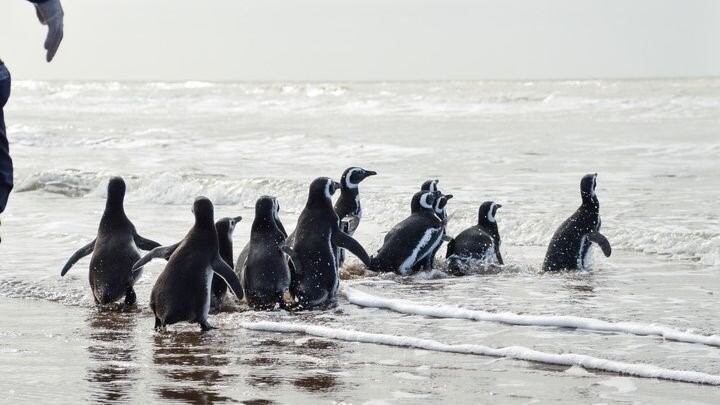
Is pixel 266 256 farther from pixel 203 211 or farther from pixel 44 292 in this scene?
pixel 44 292

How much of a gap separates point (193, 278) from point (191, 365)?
1.12m

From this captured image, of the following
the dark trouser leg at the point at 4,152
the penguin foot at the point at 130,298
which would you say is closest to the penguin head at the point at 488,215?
the penguin foot at the point at 130,298

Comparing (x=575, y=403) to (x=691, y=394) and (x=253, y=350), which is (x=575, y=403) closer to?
(x=691, y=394)

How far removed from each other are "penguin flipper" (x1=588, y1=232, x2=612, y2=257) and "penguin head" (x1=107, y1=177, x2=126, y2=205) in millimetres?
3494

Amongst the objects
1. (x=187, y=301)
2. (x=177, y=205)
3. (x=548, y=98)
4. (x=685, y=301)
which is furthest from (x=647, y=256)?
(x=548, y=98)

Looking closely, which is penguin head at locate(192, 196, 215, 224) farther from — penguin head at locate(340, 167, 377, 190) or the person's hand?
the person's hand

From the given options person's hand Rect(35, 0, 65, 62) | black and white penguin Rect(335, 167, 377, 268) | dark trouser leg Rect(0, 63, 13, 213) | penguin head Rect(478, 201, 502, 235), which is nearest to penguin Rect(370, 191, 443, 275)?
penguin head Rect(478, 201, 502, 235)

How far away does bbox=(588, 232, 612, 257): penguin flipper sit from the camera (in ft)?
27.3

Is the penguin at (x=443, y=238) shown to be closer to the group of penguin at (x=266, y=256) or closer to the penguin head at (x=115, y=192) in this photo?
the group of penguin at (x=266, y=256)

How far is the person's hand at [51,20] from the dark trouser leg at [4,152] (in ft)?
0.63

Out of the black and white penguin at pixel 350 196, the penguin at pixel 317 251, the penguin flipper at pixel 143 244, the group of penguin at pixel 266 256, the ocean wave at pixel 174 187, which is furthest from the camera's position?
the ocean wave at pixel 174 187

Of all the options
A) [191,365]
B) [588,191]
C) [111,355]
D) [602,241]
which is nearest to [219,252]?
[111,355]

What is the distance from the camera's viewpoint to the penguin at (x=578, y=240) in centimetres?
841

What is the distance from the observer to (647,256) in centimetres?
914
